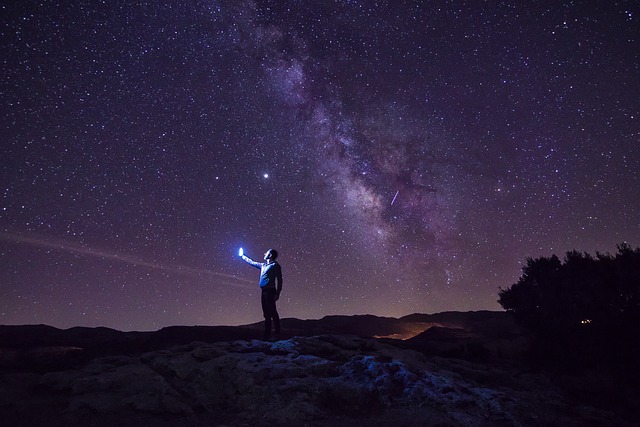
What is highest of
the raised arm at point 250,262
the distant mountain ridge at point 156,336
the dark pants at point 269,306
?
the raised arm at point 250,262

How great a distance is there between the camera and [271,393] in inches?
244

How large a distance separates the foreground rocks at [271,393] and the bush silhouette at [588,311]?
5682 millimetres

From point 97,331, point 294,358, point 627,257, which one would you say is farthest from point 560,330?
point 97,331

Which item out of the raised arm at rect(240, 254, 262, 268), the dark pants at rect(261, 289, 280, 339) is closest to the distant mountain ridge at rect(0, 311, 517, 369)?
the dark pants at rect(261, 289, 280, 339)

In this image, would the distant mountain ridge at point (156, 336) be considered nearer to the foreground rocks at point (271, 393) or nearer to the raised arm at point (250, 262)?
the foreground rocks at point (271, 393)

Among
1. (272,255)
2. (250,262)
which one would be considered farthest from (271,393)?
(250,262)

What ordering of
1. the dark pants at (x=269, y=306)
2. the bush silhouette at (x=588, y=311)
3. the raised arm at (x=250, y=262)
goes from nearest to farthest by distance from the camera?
1. the dark pants at (x=269, y=306)
2. the raised arm at (x=250, y=262)
3. the bush silhouette at (x=588, y=311)

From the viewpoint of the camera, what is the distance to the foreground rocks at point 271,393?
17.5 feet

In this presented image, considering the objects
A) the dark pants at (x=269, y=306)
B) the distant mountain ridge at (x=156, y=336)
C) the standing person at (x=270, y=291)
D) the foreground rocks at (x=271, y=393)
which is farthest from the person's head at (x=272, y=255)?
the distant mountain ridge at (x=156, y=336)

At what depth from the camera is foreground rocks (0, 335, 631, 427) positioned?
5340 millimetres

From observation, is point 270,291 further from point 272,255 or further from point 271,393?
point 271,393

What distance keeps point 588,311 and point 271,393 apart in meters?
14.8

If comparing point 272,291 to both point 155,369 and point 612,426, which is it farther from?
point 612,426

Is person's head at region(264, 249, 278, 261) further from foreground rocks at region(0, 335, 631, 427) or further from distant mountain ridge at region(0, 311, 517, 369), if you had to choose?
distant mountain ridge at region(0, 311, 517, 369)
